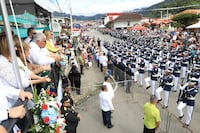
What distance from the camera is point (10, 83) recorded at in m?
2.29

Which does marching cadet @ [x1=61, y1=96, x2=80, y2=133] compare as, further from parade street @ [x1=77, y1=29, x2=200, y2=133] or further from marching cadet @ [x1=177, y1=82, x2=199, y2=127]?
marching cadet @ [x1=177, y1=82, x2=199, y2=127]

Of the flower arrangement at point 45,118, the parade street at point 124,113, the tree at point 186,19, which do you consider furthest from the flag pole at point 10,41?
the tree at point 186,19

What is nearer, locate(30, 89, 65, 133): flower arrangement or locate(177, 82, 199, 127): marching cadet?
locate(30, 89, 65, 133): flower arrangement

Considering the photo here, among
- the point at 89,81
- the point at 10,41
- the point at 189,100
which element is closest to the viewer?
the point at 10,41

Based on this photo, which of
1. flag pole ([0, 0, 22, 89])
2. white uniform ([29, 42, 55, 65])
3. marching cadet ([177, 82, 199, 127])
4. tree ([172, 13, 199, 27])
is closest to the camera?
flag pole ([0, 0, 22, 89])

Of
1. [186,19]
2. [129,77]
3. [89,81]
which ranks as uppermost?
[186,19]

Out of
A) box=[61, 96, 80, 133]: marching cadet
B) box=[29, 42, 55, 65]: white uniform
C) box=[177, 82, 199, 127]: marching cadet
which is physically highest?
box=[29, 42, 55, 65]: white uniform

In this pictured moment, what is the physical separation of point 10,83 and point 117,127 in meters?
6.16

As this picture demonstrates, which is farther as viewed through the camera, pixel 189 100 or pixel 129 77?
pixel 129 77

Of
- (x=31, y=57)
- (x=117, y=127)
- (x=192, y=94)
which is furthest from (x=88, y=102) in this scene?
(x=31, y=57)

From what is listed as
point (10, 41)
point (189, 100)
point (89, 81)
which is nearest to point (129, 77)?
point (89, 81)

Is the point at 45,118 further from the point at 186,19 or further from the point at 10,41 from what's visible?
the point at 186,19

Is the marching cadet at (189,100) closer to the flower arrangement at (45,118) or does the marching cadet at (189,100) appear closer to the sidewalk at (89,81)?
the sidewalk at (89,81)

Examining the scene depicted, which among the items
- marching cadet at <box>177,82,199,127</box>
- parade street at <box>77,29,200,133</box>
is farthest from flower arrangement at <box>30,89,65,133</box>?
marching cadet at <box>177,82,199,127</box>
